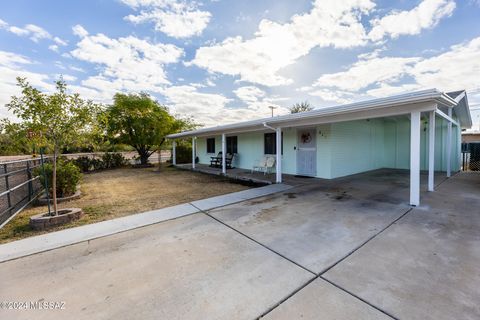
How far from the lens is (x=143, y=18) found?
7.36m

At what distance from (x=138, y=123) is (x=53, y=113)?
1160 centimetres

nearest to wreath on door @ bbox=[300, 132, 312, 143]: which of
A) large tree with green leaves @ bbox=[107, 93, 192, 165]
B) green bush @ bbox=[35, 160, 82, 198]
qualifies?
green bush @ bbox=[35, 160, 82, 198]

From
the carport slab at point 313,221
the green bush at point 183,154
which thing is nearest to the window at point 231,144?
the green bush at point 183,154

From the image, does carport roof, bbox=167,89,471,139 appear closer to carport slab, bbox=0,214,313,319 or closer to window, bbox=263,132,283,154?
window, bbox=263,132,283,154

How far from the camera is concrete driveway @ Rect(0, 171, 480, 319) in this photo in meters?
1.76

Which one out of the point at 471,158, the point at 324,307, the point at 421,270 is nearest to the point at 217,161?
the point at 421,270

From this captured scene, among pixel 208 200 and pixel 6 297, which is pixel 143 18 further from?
pixel 6 297

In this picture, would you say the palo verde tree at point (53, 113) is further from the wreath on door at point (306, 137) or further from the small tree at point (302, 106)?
the small tree at point (302, 106)

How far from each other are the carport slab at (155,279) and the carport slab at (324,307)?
0.34 ft

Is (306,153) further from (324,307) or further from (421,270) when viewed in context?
(324,307)

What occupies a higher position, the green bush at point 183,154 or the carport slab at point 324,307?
the green bush at point 183,154

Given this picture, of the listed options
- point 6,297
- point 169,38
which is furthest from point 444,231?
point 169,38

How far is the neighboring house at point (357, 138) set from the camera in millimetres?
4777

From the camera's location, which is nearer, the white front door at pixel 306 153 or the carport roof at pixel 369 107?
the carport roof at pixel 369 107
